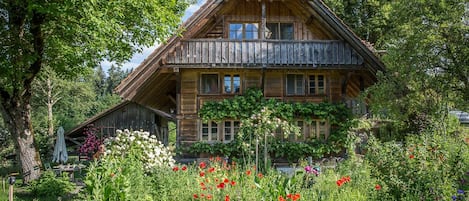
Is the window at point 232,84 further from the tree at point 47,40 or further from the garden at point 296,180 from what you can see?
the garden at point 296,180

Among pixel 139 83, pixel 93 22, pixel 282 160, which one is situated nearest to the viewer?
pixel 93 22

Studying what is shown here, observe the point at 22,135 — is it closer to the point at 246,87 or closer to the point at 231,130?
the point at 231,130

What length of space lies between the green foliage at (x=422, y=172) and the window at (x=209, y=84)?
9135 mm

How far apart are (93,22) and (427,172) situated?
26.1ft

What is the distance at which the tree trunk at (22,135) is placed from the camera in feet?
40.1

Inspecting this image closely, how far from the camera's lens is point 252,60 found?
48.5 feet

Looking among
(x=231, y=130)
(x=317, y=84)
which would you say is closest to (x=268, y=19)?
(x=317, y=84)

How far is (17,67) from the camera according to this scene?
11492 millimetres

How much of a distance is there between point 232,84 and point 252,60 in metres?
1.42

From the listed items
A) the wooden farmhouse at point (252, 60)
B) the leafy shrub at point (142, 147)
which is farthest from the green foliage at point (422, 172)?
the wooden farmhouse at point (252, 60)

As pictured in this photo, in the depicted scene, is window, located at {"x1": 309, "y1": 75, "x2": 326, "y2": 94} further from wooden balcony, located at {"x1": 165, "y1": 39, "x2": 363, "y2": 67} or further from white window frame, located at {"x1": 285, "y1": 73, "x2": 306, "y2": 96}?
wooden balcony, located at {"x1": 165, "y1": 39, "x2": 363, "y2": 67}

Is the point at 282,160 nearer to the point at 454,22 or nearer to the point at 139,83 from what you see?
the point at 139,83

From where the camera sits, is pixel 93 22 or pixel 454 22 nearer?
pixel 93 22

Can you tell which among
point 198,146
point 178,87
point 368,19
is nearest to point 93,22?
point 178,87
